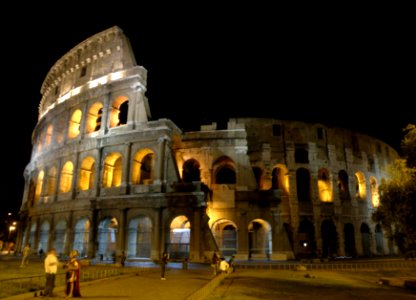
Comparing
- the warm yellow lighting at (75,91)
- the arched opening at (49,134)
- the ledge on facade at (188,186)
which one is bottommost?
the ledge on facade at (188,186)

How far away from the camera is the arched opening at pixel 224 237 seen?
27031mm

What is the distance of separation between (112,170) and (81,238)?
241 inches

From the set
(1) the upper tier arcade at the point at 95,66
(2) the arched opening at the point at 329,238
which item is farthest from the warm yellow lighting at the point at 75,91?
(2) the arched opening at the point at 329,238

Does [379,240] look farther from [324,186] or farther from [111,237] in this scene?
[111,237]

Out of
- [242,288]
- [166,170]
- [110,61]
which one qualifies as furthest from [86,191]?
[242,288]

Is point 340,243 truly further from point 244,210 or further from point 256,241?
point 244,210

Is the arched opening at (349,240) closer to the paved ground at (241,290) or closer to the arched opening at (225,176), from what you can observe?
the arched opening at (225,176)

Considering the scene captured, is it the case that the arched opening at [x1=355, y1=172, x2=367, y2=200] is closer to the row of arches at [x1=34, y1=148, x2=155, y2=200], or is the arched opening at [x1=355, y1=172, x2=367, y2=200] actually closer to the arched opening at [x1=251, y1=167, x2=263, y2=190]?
the arched opening at [x1=251, y1=167, x2=263, y2=190]

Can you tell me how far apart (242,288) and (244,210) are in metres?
14.5

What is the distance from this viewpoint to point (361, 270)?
19.9 m

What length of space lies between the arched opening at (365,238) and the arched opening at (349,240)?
5.27 ft

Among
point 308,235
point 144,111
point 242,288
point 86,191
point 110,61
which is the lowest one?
point 242,288

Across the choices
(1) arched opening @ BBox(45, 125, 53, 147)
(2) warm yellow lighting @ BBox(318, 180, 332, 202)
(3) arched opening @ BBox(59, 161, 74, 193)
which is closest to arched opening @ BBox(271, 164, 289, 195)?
(2) warm yellow lighting @ BBox(318, 180, 332, 202)

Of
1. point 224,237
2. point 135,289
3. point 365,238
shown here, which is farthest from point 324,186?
point 135,289
